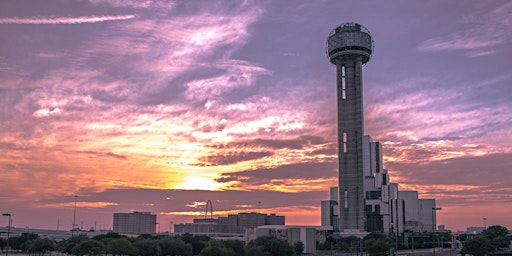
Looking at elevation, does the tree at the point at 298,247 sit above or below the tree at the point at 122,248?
below

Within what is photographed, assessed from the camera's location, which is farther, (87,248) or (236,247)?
(236,247)

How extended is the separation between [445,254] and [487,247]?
1664 centimetres

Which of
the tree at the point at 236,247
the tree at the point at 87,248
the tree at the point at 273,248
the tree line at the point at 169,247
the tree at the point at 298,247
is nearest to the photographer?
the tree line at the point at 169,247

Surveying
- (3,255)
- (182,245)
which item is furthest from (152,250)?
(3,255)

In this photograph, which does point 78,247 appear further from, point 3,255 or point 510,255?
point 510,255

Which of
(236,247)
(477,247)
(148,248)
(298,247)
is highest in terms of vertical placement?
(477,247)

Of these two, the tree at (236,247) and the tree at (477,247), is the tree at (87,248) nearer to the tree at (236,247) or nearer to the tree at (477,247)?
the tree at (236,247)

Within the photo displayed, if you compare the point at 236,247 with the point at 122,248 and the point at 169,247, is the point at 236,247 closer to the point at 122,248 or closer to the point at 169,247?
the point at 169,247

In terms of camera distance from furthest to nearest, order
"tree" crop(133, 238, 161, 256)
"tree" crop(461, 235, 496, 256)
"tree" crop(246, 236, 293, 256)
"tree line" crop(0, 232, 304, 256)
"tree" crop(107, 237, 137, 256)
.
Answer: "tree" crop(461, 235, 496, 256) < "tree" crop(246, 236, 293, 256) < "tree" crop(133, 238, 161, 256) < "tree line" crop(0, 232, 304, 256) < "tree" crop(107, 237, 137, 256)

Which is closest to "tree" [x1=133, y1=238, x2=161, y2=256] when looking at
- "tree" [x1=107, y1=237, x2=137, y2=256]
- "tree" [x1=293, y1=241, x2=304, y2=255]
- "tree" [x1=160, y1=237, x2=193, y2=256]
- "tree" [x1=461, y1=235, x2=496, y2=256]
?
"tree" [x1=160, y1=237, x2=193, y2=256]

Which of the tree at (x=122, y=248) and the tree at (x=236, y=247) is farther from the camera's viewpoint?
the tree at (x=236, y=247)

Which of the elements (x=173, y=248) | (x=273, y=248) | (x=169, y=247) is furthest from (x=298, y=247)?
(x=169, y=247)

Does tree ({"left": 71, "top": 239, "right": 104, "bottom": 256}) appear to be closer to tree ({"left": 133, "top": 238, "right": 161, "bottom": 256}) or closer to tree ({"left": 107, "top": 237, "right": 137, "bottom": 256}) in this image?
tree ({"left": 107, "top": 237, "right": 137, "bottom": 256})

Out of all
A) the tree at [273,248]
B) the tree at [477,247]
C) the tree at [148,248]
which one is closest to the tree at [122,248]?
the tree at [148,248]
